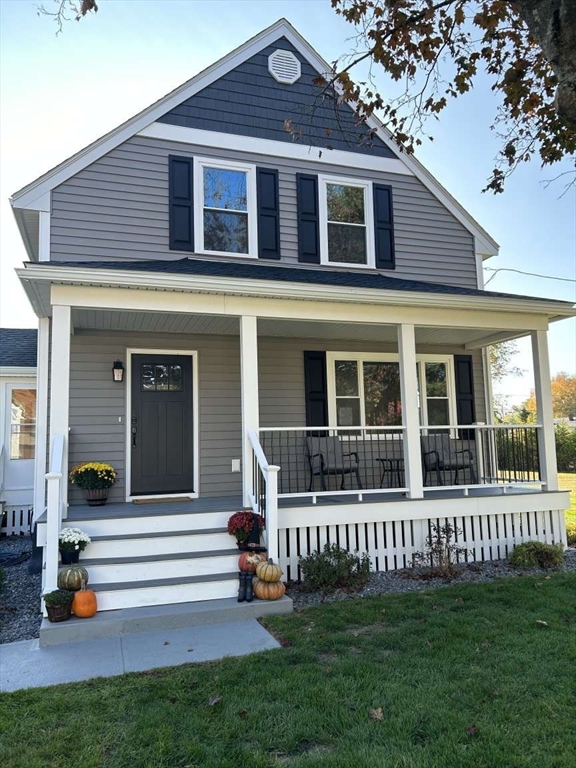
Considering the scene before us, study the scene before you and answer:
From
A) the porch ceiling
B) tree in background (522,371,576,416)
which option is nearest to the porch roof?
the porch ceiling

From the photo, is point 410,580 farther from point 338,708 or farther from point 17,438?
point 17,438

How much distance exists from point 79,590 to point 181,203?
213 inches

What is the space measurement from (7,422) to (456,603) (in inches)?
319

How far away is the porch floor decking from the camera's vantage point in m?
5.90

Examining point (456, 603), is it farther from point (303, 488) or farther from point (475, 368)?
point (475, 368)

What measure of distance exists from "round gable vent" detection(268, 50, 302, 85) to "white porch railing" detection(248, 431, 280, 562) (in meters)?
5.94

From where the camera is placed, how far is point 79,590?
191 inches

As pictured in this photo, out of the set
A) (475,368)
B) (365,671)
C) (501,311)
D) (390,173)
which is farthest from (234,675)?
(390,173)

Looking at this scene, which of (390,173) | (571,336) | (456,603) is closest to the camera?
(456,603)

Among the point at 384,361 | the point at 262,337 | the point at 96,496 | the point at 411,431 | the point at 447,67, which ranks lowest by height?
the point at 96,496

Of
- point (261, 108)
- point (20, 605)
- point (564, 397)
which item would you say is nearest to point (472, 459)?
point (261, 108)

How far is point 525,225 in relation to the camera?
2286cm

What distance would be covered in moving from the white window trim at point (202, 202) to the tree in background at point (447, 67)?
7.72 ft

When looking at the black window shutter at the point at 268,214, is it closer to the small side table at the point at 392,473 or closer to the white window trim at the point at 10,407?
the small side table at the point at 392,473
